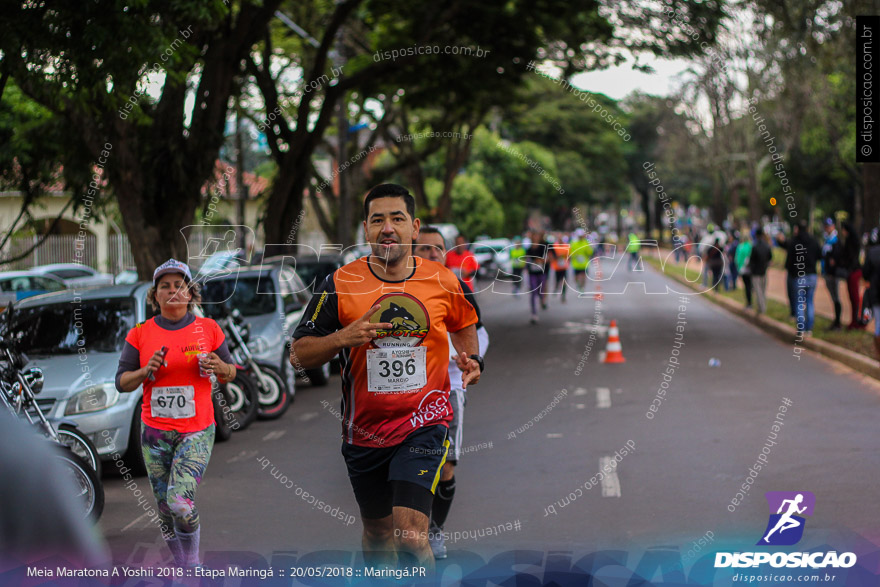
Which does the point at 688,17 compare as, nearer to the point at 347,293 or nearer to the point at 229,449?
the point at 229,449

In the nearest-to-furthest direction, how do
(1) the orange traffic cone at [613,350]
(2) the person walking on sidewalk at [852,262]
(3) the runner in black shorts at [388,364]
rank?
(3) the runner in black shorts at [388,364] < (1) the orange traffic cone at [613,350] < (2) the person walking on sidewalk at [852,262]

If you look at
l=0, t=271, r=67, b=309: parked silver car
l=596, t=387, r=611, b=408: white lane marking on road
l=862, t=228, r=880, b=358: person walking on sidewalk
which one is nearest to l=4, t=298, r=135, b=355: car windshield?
l=596, t=387, r=611, b=408: white lane marking on road

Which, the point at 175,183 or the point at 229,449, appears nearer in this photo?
the point at 229,449

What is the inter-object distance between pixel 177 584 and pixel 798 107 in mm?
34279

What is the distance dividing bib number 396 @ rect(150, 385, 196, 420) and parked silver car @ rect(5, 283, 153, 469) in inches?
123


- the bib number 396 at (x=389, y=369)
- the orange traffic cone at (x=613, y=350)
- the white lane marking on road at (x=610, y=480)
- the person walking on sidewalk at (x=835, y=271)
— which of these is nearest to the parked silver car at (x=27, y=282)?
the orange traffic cone at (x=613, y=350)

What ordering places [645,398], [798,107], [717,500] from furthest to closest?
1. [798,107]
2. [645,398]
3. [717,500]

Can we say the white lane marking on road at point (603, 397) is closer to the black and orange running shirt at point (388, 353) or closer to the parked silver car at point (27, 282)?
the black and orange running shirt at point (388, 353)

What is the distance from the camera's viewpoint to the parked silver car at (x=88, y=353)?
841cm

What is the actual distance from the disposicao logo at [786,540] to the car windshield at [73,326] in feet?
17.9

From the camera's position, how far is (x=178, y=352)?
18.5 feet

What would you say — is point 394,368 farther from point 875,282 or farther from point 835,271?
point 835,271

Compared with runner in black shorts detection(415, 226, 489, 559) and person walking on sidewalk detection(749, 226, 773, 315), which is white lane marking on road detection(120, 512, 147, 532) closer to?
runner in black shorts detection(415, 226, 489, 559)

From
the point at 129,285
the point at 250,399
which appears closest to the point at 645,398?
the point at 250,399
